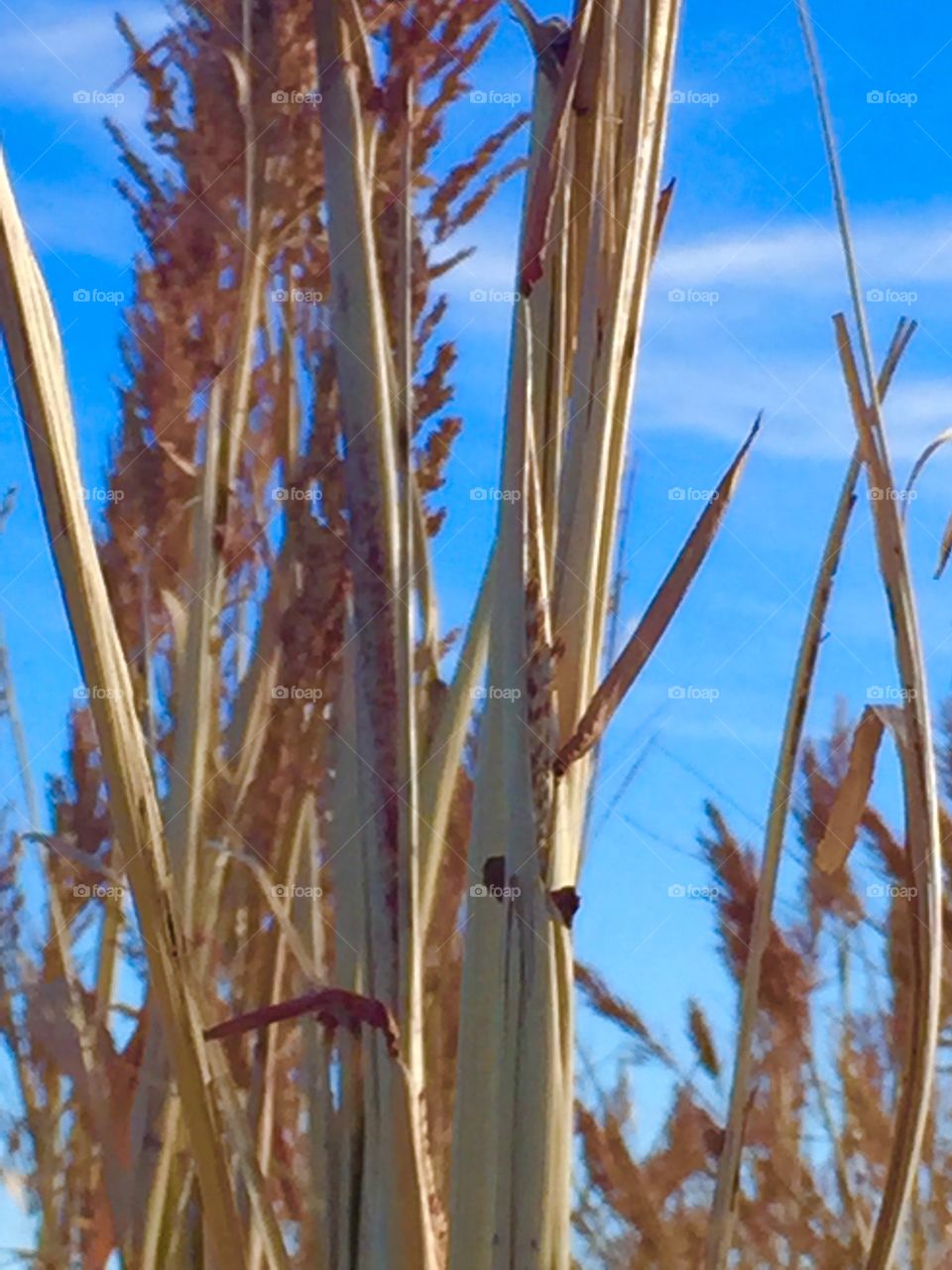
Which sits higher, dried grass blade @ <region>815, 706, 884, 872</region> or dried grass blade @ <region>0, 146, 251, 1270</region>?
dried grass blade @ <region>815, 706, 884, 872</region>

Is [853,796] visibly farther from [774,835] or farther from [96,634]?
[96,634]

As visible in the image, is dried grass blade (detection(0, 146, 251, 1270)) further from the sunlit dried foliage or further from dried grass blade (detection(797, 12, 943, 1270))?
dried grass blade (detection(797, 12, 943, 1270))

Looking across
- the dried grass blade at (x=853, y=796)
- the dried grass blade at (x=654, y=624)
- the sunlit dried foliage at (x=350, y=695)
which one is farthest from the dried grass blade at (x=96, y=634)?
the dried grass blade at (x=853, y=796)

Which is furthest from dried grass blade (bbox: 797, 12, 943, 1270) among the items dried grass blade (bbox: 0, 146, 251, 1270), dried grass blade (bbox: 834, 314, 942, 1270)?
dried grass blade (bbox: 0, 146, 251, 1270)

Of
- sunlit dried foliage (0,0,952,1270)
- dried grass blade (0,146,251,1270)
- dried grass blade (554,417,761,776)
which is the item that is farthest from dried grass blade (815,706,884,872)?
dried grass blade (0,146,251,1270)

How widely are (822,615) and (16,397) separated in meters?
0.27

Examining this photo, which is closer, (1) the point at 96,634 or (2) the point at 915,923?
(1) the point at 96,634

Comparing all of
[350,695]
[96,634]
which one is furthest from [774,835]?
[96,634]

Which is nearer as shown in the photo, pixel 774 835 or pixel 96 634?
pixel 96 634

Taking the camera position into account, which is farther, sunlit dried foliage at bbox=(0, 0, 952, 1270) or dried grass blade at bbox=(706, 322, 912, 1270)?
dried grass blade at bbox=(706, 322, 912, 1270)

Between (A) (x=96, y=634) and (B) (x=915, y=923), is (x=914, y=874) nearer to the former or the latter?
(B) (x=915, y=923)

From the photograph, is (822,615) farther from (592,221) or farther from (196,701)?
(196,701)

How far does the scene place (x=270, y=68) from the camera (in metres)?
0.60

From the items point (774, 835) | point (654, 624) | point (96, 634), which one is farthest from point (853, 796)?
point (96, 634)
